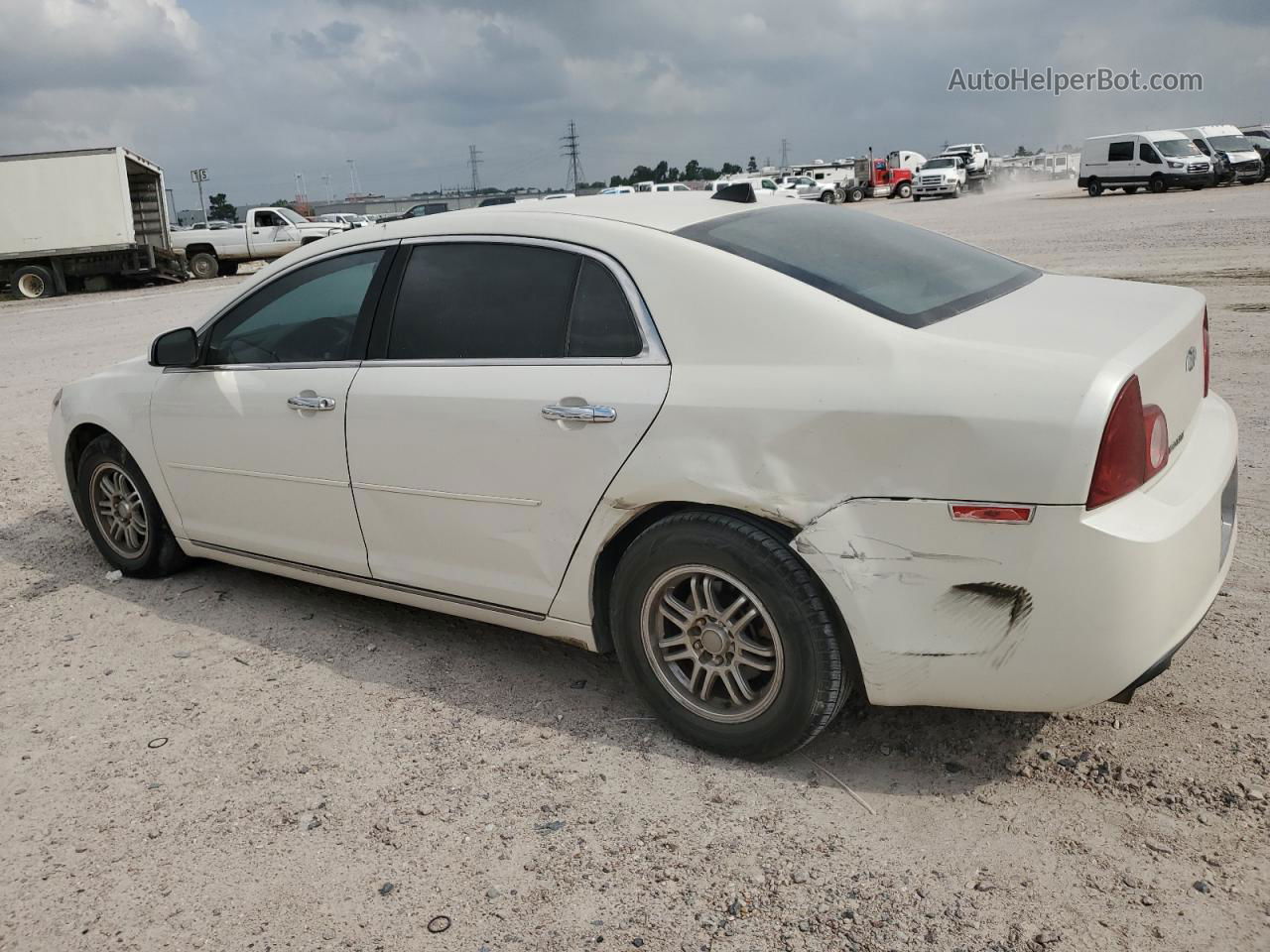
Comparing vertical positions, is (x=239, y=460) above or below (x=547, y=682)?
above

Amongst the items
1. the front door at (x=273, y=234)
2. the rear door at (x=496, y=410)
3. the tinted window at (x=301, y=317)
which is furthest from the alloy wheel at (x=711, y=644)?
the front door at (x=273, y=234)

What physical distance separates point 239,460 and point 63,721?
1.15 m

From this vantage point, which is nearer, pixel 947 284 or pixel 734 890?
pixel 734 890

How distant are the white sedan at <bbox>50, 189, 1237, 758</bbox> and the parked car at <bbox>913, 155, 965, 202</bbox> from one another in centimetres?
4987

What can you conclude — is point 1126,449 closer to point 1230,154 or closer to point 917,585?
point 917,585

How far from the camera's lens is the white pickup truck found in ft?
97.4

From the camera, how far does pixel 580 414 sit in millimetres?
3236

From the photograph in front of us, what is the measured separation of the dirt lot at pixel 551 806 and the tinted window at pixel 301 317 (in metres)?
1.16

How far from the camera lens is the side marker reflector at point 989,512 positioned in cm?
257

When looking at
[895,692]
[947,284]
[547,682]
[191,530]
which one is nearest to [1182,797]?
[895,692]

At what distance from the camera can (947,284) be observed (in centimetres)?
336

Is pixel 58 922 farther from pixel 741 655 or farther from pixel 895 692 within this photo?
pixel 895 692

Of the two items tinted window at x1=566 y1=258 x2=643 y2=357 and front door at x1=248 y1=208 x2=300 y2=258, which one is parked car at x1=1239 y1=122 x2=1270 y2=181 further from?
tinted window at x1=566 y1=258 x2=643 y2=357

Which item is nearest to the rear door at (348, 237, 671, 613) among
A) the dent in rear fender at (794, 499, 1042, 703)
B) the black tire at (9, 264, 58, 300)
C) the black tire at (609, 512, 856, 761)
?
the black tire at (609, 512, 856, 761)
